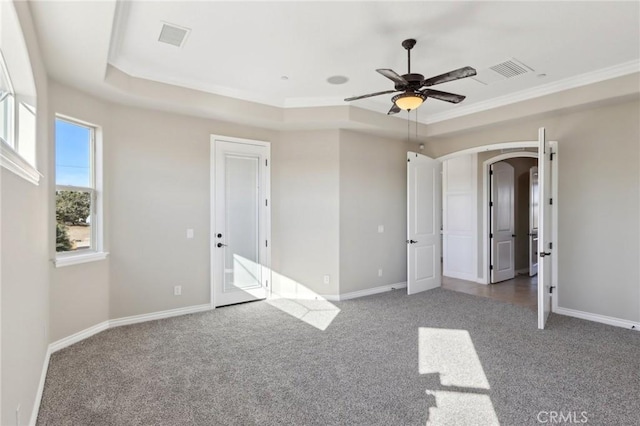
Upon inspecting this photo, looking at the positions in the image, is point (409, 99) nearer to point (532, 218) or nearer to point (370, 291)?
point (370, 291)

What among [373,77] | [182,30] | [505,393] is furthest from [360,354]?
[182,30]

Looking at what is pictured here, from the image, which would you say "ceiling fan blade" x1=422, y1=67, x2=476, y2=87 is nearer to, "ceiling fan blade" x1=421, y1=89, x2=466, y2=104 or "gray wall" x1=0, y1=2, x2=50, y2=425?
"ceiling fan blade" x1=421, y1=89, x2=466, y2=104

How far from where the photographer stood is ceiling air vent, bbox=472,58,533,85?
12.3 feet

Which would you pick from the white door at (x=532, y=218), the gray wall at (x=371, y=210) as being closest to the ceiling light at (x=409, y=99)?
the gray wall at (x=371, y=210)

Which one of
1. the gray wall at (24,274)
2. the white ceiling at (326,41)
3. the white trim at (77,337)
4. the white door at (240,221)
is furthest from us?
the white door at (240,221)

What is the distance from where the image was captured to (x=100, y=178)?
3.91 meters

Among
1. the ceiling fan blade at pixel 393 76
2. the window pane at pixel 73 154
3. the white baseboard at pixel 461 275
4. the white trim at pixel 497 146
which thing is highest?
the ceiling fan blade at pixel 393 76

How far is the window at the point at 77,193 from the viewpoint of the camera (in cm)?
357

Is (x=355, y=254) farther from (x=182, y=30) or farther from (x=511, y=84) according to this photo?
(x=182, y=30)

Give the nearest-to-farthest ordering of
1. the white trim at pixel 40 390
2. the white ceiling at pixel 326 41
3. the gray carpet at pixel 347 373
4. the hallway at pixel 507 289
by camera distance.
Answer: the white trim at pixel 40 390
the gray carpet at pixel 347 373
the white ceiling at pixel 326 41
the hallway at pixel 507 289

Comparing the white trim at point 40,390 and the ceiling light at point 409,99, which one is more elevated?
the ceiling light at point 409,99

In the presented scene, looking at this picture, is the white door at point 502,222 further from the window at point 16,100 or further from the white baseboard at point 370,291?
the window at point 16,100

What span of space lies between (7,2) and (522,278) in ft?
26.4

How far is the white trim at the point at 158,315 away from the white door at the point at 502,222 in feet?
17.0
